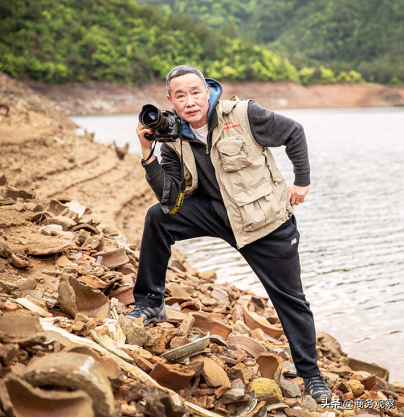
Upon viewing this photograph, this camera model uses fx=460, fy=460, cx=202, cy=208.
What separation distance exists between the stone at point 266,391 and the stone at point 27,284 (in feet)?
4.77

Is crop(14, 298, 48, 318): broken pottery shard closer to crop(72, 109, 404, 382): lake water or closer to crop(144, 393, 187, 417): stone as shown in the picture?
crop(144, 393, 187, 417): stone

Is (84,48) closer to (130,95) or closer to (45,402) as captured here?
(130,95)

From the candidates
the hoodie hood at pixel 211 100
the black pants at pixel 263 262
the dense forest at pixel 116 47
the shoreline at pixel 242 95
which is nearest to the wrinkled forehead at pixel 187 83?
the hoodie hood at pixel 211 100

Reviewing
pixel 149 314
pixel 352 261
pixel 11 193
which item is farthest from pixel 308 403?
pixel 352 261

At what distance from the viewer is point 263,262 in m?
2.77

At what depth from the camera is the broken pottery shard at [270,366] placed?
8.90 feet

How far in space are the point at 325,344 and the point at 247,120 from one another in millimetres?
2387

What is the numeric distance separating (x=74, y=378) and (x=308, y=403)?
61.2 inches

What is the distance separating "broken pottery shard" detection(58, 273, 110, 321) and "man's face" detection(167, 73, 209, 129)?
1.18 meters

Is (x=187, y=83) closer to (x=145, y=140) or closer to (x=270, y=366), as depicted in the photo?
(x=145, y=140)

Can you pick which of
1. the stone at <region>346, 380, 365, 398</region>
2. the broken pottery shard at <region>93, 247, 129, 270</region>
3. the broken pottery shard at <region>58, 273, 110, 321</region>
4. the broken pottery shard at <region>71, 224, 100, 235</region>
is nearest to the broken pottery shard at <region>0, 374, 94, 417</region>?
the broken pottery shard at <region>58, 273, 110, 321</region>

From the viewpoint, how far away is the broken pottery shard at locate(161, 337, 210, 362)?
2404 mm

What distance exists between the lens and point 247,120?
269 cm

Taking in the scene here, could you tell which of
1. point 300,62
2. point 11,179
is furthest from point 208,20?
point 11,179
